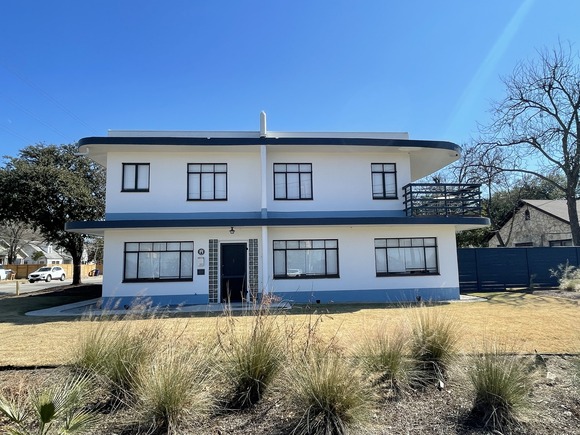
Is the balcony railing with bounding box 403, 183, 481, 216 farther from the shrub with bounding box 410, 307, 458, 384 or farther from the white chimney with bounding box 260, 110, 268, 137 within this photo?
the shrub with bounding box 410, 307, 458, 384

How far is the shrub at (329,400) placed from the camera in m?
3.84

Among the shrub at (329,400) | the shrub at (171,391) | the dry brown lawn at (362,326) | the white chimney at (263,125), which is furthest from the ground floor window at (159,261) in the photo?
the shrub at (329,400)

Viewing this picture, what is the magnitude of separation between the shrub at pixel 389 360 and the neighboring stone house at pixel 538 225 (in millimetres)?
29736

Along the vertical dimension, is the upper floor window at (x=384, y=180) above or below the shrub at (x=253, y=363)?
above

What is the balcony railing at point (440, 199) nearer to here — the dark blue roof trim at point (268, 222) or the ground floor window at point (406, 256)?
the dark blue roof trim at point (268, 222)

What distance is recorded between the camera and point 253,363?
4.63 metres

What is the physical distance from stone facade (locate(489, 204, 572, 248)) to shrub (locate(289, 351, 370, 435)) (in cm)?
3124

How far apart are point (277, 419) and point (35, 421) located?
2.41 m

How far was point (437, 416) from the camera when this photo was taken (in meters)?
4.35

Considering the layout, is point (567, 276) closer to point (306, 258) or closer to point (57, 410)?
point (306, 258)

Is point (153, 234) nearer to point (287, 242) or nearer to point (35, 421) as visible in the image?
point (287, 242)

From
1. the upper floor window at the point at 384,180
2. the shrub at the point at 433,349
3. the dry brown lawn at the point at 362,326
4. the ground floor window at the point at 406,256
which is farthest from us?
the upper floor window at the point at 384,180

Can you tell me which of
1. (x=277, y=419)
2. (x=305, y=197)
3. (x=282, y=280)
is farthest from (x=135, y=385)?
(x=305, y=197)

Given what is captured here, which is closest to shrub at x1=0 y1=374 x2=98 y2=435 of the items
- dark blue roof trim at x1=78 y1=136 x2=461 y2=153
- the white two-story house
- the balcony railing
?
the white two-story house
